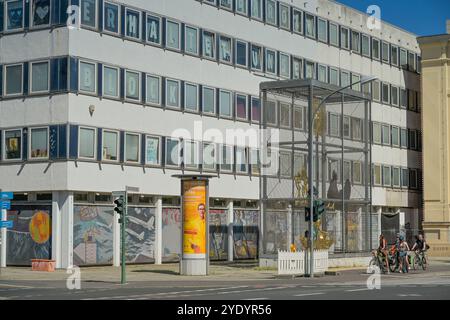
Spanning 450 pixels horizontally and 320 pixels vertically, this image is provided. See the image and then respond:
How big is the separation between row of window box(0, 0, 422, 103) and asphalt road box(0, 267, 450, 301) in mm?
17124

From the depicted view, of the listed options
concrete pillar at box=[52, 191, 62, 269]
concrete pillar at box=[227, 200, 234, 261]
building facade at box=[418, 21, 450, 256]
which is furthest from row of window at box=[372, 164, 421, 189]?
concrete pillar at box=[52, 191, 62, 269]

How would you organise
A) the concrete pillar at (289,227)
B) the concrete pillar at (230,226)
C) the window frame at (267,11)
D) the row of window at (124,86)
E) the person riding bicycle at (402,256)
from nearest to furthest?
the person riding bicycle at (402,256)
the concrete pillar at (289,227)
the row of window at (124,86)
the concrete pillar at (230,226)
the window frame at (267,11)

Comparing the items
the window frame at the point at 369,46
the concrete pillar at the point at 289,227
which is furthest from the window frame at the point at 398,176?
the concrete pillar at the point at 289,227

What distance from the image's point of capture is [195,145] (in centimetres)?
5228

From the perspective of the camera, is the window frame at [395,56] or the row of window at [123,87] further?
the window frame at [395,56]

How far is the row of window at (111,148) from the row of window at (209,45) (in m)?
5.32

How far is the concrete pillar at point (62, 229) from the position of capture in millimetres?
44062

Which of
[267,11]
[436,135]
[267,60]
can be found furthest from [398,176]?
[267,11]

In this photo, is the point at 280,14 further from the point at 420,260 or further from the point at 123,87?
the point at 420,260

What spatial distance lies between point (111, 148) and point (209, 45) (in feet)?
35.3

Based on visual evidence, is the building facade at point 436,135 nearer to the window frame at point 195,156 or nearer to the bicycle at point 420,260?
the window frame at point 195,156

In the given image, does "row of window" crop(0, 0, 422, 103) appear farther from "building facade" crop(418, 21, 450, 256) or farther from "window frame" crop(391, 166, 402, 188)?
"window frame" crop(391, 166, 402, 188)
